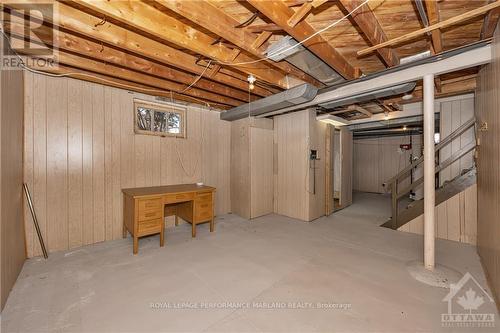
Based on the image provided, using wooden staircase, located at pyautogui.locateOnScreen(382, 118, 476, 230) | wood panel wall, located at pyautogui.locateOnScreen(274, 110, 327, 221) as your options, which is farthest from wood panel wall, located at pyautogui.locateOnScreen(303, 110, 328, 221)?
wooden staircase, located at pyautogui.locateOnScreen(382, 118, 476, 230)

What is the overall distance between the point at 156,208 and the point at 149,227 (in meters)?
0.28

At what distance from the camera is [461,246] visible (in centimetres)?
307

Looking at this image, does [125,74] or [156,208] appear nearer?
[125,74]

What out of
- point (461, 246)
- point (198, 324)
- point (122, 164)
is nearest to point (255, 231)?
point (198, 324)

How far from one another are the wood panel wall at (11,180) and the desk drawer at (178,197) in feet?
5.12

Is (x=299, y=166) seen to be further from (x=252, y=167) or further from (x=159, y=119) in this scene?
(x=159, y=119)

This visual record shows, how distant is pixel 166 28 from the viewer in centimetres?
193

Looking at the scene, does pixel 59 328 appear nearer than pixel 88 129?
Yes

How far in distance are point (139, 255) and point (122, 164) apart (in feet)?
5.04

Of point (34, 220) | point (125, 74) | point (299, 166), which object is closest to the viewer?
point (34, 220)

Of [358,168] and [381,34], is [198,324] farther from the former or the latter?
[358,168]

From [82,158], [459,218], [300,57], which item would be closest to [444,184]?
[459,218]

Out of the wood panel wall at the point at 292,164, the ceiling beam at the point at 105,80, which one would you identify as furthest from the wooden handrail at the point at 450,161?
the ceiling beam at the point at 105,80

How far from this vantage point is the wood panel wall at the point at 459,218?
315cm
